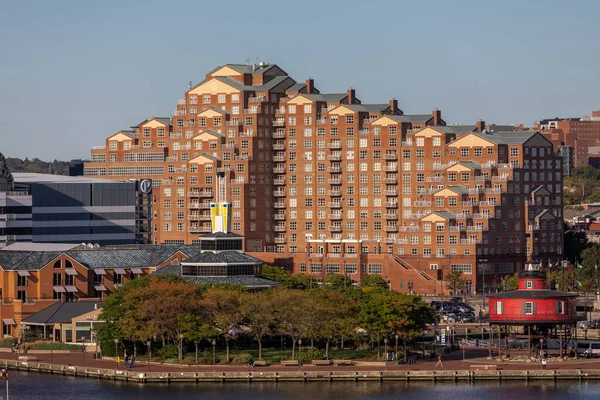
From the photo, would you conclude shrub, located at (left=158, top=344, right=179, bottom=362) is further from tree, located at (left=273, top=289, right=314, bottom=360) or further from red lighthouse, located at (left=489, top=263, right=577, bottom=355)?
red lighthouse, located at (left=489, top=263, right=577, bottom=355)

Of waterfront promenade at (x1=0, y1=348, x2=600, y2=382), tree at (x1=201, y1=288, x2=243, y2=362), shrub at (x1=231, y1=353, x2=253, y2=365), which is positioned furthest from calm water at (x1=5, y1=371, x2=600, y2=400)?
tree at (x1=201, y1=288, x2=243, y2=362)

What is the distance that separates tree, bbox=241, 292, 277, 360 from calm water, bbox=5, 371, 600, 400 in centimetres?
1241

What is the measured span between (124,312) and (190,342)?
8052 mm

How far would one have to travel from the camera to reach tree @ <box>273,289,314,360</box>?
189 metres

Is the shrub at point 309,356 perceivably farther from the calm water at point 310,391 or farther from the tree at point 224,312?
the calm water at point 310,391

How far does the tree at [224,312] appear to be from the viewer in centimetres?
18962

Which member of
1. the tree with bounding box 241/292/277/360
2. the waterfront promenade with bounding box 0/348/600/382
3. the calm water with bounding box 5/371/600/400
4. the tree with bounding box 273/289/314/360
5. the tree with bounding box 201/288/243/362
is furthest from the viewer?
the tree with bounding box 241/292/277/360

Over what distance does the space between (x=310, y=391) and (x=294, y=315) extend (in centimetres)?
1643

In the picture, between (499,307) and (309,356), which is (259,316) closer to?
(309,356)

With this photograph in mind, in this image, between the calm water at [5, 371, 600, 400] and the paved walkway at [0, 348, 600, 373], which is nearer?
the calm water at [5, 371, 600, 400]

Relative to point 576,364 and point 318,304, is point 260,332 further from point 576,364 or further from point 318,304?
point 576,364

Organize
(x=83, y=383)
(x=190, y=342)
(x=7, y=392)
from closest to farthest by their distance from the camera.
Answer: (x=7, y=392) → (x=83, y=383) → (x=190, y=342)

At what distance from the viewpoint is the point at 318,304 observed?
191000 millimetres

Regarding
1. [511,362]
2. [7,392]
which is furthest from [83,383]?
[511,362]
